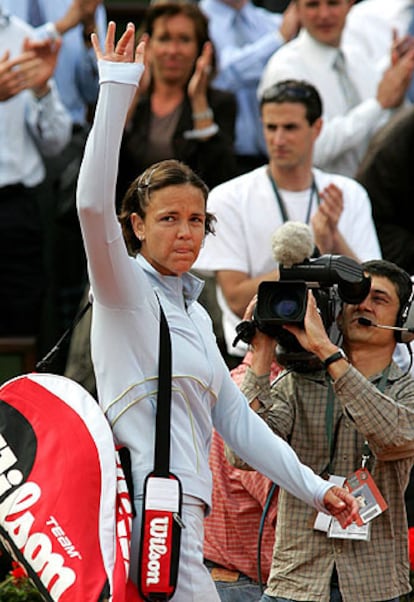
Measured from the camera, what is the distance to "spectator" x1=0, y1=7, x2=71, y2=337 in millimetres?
6238

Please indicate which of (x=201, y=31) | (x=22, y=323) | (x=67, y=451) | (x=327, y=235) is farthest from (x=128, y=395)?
(x=201, y=31)

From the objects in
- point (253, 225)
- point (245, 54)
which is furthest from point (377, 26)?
point (253, 225)

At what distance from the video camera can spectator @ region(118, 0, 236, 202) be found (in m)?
2.30

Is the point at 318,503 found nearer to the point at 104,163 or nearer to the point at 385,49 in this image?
the point at 104,163

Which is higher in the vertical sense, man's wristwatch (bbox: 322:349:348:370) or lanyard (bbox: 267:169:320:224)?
lanyard (bbox: 267:169:320:224)

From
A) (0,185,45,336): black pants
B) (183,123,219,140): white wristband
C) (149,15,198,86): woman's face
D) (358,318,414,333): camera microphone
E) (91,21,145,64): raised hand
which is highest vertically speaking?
(91,21,145,64): raised hand

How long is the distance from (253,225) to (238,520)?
131 cm

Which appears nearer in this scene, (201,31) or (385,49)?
(201,31)

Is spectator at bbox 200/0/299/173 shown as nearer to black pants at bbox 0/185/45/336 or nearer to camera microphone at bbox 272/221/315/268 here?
black pants at bbox 0/185/45/336

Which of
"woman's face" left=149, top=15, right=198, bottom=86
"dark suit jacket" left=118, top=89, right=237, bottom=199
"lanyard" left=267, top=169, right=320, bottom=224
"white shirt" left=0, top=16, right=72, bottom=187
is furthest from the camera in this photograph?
"woman's face" left=149, top=15, right=198, bottom=86

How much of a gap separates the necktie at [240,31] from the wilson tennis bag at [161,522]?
4.51 meters

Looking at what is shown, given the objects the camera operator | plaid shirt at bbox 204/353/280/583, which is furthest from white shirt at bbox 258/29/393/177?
the camera operator

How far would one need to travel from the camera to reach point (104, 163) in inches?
119

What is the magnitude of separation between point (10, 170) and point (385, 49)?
7.57 ft
